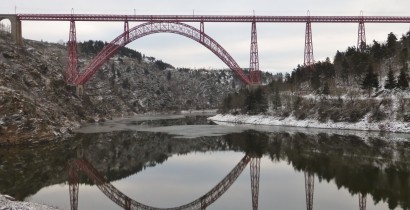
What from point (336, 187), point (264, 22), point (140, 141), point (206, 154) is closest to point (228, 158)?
point (206, 154)

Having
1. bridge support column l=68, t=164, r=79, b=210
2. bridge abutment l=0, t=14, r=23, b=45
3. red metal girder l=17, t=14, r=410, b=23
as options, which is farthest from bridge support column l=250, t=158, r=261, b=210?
bridge abutment l=0, t=14, r=23, b=45

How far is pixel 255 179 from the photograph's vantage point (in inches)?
869

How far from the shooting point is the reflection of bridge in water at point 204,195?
1700 centimetres

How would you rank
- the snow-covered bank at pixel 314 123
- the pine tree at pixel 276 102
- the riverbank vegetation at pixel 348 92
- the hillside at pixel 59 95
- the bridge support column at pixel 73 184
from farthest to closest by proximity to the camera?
the pine tree at pixel 276 102
the riverbank vegetation at pixel 348 92
the snow-covered bank at pixel 314 123
the hillside at pixel 59 95
the bridge support column at pixel 73 184

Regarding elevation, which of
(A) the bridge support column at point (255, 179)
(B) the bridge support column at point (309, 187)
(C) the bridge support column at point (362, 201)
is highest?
(C) the bridge support column at point (362, 201)

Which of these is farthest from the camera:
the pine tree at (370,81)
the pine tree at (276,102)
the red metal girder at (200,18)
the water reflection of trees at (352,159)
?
the pine tree at (276,102)

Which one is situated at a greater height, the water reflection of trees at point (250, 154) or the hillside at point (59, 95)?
the hillside at point (59, 95)

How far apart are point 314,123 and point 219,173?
33.9m

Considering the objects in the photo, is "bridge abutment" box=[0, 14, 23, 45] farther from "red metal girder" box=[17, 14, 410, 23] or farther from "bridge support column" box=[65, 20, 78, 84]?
"bridge support column" box=[65, 20, 78, 84]

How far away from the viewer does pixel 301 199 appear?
17156mm

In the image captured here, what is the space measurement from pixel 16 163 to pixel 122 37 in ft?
133

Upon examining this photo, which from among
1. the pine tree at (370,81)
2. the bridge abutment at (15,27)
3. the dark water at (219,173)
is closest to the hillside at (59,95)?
the bridge abutment at (15,27)

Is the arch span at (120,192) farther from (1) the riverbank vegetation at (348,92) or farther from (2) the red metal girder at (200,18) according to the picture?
(2) the red metal girder at (200,18)

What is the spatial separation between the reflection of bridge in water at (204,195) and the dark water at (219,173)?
0.17 feet
